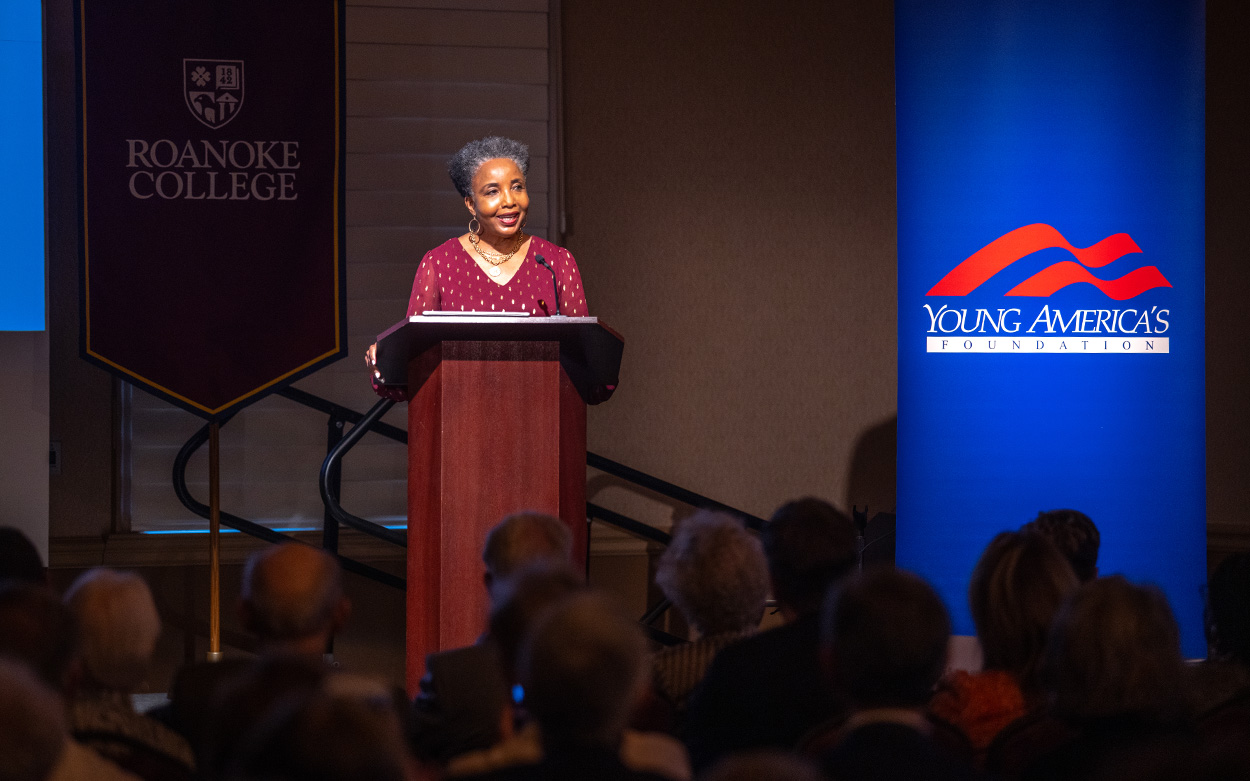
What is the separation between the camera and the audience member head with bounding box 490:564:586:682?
1.55 metres

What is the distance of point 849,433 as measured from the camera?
5172mm

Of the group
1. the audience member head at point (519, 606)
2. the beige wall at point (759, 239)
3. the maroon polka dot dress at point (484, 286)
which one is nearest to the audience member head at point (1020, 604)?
the audience member head at point (519, 606)

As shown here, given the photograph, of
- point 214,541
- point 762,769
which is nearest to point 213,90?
point 214,541

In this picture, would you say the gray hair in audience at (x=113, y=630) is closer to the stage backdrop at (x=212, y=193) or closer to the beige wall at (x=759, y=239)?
the stage backdrop at (x=212, y=193)

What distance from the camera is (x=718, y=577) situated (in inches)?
79.7

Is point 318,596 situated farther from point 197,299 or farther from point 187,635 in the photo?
point 187,635

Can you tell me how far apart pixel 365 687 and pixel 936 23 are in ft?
10.1

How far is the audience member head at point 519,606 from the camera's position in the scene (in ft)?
5.10

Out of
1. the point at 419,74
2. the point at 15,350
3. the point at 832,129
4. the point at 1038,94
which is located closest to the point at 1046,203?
the point at 1038,94

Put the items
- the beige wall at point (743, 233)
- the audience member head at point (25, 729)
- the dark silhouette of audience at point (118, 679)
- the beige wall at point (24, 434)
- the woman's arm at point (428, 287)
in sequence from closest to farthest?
the audience member head at point (25, 729), the dark silhouette of audience at point (118, 679), the woman's arm at point (428, 287), the beige wall at point (24, 434), the beige wall at point (743, 233)

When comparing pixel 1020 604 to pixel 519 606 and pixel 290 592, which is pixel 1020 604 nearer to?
pixel 519 606

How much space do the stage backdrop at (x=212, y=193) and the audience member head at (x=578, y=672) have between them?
273cm

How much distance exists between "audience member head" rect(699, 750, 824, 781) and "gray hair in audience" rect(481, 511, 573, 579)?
0.98 meters

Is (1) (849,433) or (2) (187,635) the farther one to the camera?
(1) (849,433)
